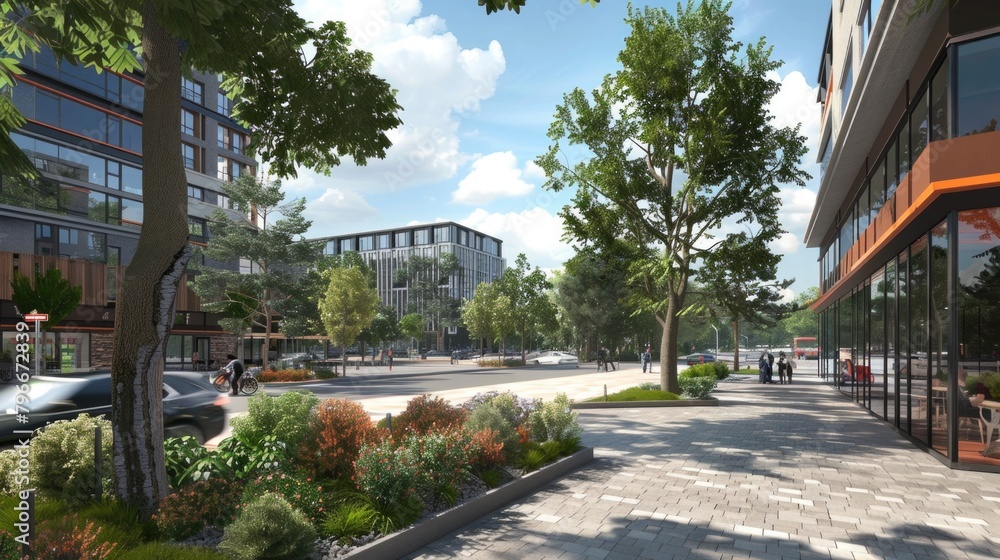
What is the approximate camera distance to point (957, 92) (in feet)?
30.5

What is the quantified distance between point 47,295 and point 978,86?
30040 millimetres

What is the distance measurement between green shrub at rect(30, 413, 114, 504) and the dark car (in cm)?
189


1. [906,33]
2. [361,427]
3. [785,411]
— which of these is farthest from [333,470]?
[785,411]

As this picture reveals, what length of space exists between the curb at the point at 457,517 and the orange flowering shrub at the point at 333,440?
1.24 m

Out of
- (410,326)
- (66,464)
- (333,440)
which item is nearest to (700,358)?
(410,326)

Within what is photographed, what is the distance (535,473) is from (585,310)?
56242 millimetres

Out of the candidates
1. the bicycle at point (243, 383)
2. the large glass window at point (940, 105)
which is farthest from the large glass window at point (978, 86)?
the bicycle at point (243, 383)

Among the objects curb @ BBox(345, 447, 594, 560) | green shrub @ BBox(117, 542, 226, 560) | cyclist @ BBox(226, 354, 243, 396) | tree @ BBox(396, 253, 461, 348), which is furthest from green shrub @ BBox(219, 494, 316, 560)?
tree @ BBox(396, 253, 461, 348)

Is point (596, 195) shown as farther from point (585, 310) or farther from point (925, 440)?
point (585, 310)

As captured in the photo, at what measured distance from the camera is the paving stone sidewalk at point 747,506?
228 inches

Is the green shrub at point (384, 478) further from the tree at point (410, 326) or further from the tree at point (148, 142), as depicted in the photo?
the tree at point (410, 326)

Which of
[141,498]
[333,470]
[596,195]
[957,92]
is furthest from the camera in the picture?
[596,195]

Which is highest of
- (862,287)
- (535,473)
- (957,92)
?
(957,92)

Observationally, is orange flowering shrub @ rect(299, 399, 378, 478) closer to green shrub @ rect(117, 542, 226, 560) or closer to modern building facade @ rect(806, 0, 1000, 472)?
green shrub @ rect(117, 542, 226, 560)
